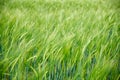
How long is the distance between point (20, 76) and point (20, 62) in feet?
0.15

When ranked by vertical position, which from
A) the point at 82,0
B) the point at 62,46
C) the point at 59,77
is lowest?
the point at 59,77

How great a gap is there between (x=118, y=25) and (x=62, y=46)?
0.39 metres

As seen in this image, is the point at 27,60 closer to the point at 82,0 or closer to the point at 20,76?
the point at 20,76

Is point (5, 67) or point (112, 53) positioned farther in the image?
point (112, 53)

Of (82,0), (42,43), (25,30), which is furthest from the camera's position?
(82,0)

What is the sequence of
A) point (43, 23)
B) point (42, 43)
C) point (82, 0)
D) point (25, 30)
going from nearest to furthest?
point (42, 43) → point (25, 30) → point (43, 23) → point (82, 0)

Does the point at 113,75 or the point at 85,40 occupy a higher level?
the point at 85,40

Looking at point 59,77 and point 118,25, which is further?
point 118,25

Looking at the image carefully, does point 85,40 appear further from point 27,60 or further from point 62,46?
point 27,60

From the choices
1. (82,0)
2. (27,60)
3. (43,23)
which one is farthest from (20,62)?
(82,0)

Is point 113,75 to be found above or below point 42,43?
below

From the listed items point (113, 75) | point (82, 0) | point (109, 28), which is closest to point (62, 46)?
point (113, 75)

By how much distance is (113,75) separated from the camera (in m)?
0.77

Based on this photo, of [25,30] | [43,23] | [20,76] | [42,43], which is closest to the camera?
[20,76]
